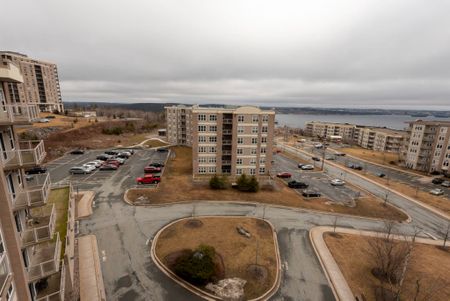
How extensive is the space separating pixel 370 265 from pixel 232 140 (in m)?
32.7

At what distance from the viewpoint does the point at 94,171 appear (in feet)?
165

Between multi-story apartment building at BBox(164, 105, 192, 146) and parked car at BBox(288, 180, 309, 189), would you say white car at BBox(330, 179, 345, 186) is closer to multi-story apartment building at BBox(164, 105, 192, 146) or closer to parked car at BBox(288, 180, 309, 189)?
parked car at BBox(288, 180, 309, 189)

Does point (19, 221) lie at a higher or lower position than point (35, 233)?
higher

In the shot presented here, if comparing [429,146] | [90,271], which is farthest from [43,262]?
[429,146]

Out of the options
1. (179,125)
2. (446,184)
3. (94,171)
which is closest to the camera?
(94,171)

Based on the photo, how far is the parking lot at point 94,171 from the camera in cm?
4384

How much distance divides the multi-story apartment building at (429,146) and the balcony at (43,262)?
90.2 m

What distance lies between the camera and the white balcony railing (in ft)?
34.3

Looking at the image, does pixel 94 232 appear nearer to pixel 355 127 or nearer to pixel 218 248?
pixel 218 248

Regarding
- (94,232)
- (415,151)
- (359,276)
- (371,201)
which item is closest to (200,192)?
(94,232)

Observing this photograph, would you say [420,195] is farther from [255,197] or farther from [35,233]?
[35,233]

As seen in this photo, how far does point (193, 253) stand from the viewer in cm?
2136

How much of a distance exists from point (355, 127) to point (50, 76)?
188 m

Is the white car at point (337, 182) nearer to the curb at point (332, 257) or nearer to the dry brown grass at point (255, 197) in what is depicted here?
the dry brown grass at point (255, 197)
